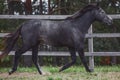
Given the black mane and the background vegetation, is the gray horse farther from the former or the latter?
the background vegetation

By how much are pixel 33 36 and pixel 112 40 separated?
30.2 ft

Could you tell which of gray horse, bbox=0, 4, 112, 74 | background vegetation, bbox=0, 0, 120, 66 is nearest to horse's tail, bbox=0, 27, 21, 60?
gray horse, bbox=0, 4, 112, 74

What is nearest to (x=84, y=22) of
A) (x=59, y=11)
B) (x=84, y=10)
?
(x=84, y=10)

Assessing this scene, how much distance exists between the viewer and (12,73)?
28.5 ft

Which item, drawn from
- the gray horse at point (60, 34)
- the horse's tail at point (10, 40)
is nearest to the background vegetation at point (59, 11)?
the horse's tail at point (10, 40)

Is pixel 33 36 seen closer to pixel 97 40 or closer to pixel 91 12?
pixel 91 12

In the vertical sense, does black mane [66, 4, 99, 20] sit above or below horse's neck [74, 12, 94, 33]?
above

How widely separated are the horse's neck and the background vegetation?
667cm

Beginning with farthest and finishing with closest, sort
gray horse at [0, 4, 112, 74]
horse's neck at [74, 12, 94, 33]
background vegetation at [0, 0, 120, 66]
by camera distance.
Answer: background vegetation at [0, 0, 120, 66], horse's neck at [74, 12, 94, 33], gray horse at [0, 4, 112, 74]

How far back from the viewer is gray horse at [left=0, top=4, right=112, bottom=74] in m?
8.38

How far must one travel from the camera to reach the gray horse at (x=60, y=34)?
8375 millimetres

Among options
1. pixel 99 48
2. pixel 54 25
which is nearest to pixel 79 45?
pixel 54 25

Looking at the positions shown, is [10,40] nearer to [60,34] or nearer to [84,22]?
[60,34]

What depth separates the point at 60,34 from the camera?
332 inches
